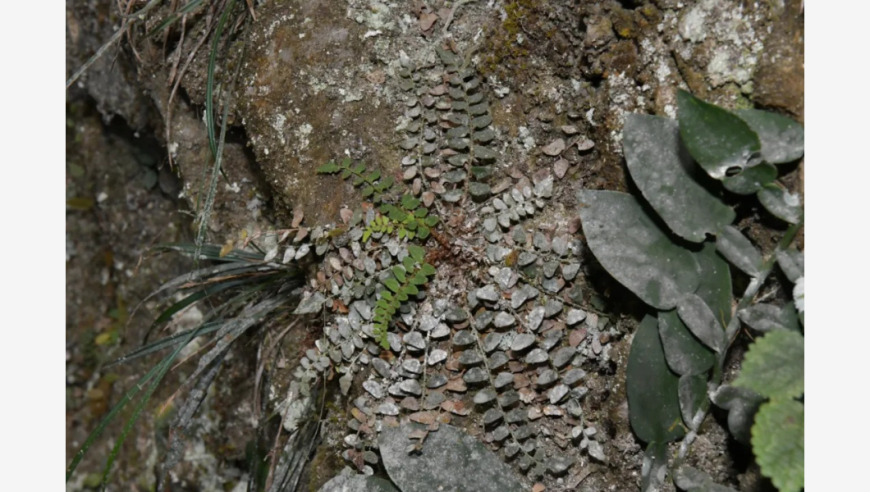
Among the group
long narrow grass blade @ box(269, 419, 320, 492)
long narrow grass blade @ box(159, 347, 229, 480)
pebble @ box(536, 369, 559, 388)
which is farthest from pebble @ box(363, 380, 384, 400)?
long narrow grass blade @ box(159, 347, 229, 480)

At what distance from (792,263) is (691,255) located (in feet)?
0.54

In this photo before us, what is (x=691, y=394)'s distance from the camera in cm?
123

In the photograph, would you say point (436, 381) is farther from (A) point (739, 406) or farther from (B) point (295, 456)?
(A) point (739, 406)

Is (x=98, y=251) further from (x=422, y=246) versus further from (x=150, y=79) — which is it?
(x=422, y=246)

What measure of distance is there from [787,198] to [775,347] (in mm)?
261

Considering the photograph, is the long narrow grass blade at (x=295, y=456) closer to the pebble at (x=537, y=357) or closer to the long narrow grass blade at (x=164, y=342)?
the long narrow grass blade at (x=164, y=342)

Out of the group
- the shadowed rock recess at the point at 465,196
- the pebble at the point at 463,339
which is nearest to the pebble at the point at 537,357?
the shadowed rock recess at the point at 465,196

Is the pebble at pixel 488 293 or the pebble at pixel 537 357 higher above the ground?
the pebble at pixel 488 293

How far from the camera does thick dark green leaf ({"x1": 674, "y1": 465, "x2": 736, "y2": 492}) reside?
119 cm

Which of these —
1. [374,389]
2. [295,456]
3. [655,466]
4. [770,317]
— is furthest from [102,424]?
[770,317]

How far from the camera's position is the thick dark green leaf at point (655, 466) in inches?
49.7

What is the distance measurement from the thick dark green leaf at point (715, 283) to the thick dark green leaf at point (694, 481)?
0.27 metres

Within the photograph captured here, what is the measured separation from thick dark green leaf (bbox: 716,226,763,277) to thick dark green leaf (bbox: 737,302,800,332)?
2.3 inches

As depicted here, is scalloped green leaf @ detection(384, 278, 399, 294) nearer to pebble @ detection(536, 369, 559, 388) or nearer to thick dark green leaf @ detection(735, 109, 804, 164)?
pebble @ detection(536, 369, 559, 388)
